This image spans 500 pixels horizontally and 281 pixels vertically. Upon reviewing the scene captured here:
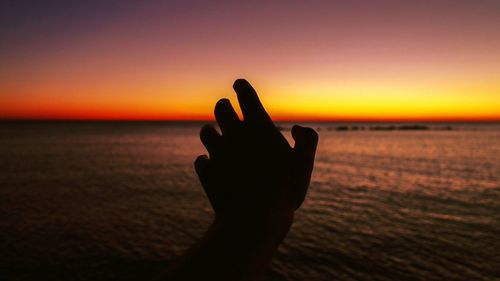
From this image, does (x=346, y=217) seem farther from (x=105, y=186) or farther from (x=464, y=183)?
(x=105, y=186)

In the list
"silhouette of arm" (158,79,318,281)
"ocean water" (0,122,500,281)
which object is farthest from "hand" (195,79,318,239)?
"ocean water" (0,122,500,281)

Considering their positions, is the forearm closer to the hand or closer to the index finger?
the hand

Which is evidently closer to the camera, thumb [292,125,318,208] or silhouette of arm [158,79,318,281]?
silhouette of arm [158,79,318,281]

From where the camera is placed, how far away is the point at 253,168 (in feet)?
6.66

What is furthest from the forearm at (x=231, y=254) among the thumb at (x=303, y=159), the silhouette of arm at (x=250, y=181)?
the thumb at (x=303, y=159)

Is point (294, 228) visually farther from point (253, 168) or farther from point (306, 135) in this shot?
point (253, 168)

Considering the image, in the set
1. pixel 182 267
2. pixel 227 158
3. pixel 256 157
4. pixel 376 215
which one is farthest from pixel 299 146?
pixel 376 215

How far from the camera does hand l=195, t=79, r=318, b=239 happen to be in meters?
1.95

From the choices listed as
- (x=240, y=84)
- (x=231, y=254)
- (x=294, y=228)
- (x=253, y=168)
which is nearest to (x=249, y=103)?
Result: (x=240, y=84)

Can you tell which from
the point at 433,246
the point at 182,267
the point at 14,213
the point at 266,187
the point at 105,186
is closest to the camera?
the point at 182,267

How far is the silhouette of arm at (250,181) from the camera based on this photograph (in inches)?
68.6

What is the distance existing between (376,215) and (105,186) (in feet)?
43.7

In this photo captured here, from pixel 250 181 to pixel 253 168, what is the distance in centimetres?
8

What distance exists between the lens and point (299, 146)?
2191mm
